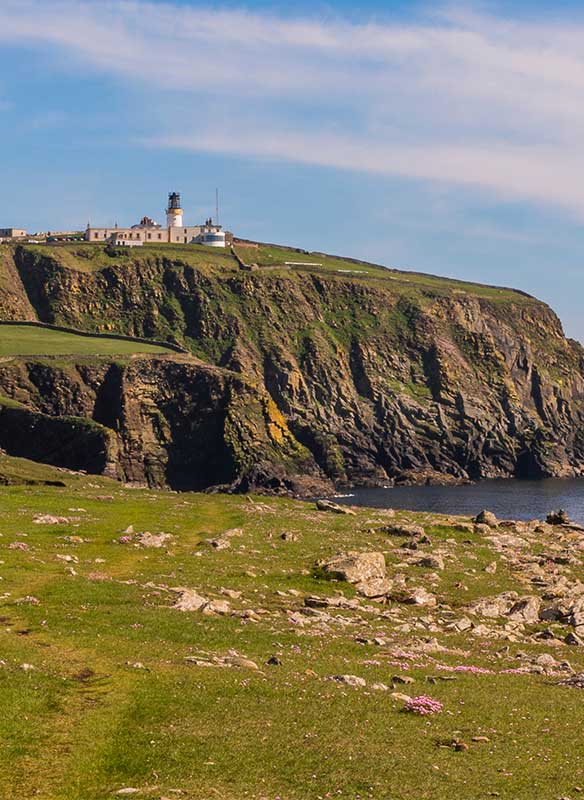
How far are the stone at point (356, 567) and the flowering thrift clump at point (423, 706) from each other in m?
19.8

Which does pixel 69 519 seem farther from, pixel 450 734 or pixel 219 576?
pixel 450 734

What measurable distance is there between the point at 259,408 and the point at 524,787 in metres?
165

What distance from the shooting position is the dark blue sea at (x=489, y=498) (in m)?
145

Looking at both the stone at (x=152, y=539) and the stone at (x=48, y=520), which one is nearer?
the stone at (x=152, y=539)

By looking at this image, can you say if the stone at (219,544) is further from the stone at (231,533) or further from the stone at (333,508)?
the stone at (333,508)

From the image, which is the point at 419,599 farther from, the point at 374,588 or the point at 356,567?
the point at 356,567

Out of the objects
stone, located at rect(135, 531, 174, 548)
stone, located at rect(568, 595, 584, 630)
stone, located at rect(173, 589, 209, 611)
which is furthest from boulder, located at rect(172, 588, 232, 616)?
stone, located at rect(568, 595, 584, 630)

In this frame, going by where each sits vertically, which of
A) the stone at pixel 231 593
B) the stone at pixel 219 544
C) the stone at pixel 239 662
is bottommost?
the stone at pixel 239 662

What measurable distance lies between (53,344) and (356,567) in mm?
146420

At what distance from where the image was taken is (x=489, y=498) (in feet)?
543

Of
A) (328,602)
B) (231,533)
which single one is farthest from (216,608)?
(231,533)

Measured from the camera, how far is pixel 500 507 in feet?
492

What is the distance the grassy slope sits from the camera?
2198 centimetres

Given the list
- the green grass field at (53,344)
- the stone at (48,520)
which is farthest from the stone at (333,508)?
the green grass field at (53,344)
